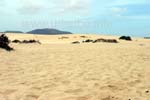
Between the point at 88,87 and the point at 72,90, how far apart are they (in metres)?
0.45

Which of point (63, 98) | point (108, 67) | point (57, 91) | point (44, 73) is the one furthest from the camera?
point (108, 67)

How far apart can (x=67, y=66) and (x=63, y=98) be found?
4.11 m

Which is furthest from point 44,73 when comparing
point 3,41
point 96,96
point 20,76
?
point 3,41

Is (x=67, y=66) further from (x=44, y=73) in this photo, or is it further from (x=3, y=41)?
(x=3, y=41)

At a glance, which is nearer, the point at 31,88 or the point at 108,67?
the point at 31,88

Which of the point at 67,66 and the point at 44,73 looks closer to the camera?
the point at 44,73

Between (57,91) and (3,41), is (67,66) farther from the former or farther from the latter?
(3,41)

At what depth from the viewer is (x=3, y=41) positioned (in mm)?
16781

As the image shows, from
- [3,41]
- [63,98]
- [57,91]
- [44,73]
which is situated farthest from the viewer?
[3,41]

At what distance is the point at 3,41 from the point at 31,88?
9757 millimetres

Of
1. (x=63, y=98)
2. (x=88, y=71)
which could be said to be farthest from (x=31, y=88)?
(x=88, y=71)

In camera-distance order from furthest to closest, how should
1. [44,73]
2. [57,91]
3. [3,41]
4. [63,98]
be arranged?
[3,41]
[44,73]
[57,91]
[63,98]

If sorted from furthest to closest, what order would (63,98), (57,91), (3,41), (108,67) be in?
1. (3,41)
2. (108,67)
3. (57,91)
4. (63,98)

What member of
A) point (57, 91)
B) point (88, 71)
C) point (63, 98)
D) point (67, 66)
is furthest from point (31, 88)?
point (67, 66)
